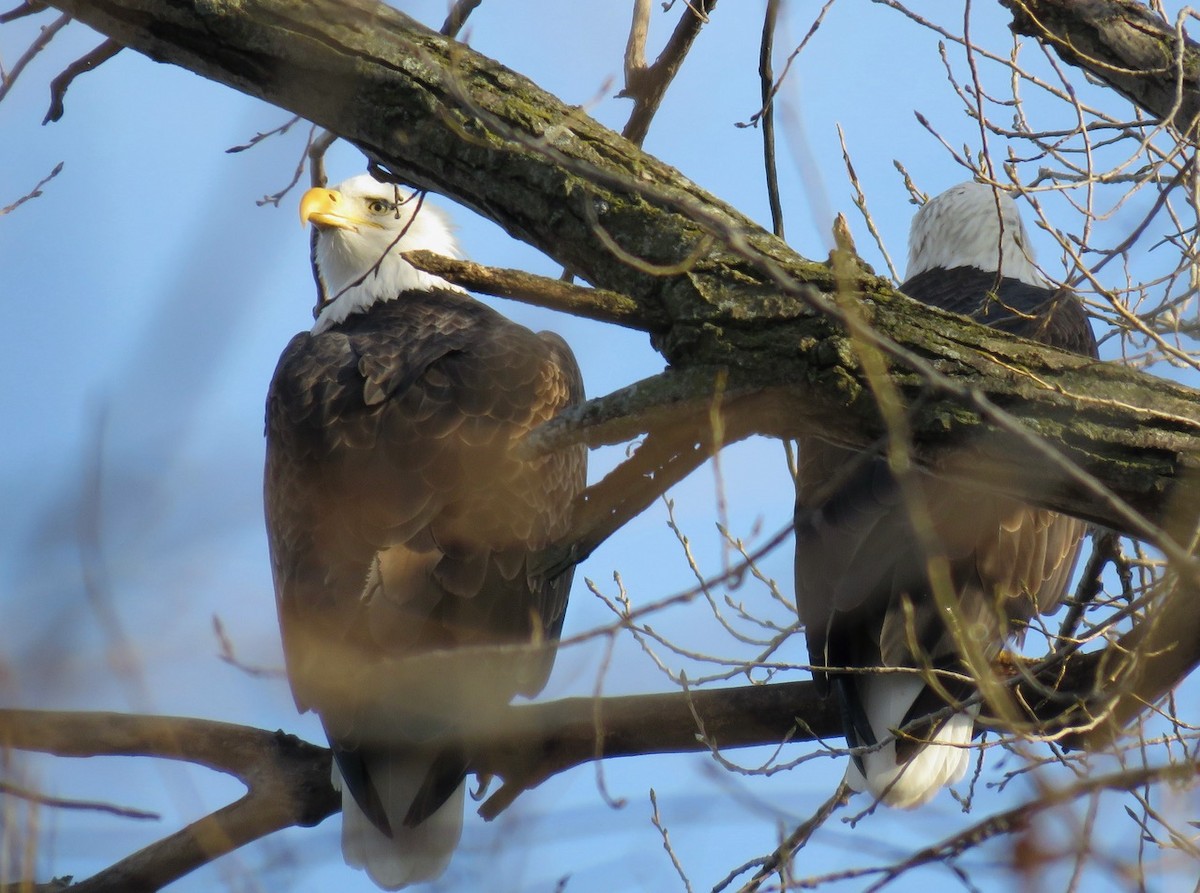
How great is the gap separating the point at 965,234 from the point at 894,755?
2738 millimetres

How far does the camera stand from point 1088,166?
426cm

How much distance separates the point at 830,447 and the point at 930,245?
7.36ft

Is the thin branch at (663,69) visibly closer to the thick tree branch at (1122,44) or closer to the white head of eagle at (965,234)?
the thick tree branch at (1122,44)

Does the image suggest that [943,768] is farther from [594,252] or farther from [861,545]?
[594,252]

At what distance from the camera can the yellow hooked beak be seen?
5.64m

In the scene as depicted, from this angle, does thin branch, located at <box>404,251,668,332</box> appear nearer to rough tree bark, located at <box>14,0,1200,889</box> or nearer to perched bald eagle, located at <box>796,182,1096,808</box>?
rough tree bark, located at <box>14,0,1200,889</box>

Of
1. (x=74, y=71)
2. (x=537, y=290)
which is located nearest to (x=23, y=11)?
(x=74, y=71)

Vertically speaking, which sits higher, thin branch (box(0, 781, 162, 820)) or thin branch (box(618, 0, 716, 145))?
thin branch (box(618, 0, 716, 145))

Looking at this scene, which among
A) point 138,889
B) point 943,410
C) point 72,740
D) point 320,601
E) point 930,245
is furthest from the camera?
point 930,245

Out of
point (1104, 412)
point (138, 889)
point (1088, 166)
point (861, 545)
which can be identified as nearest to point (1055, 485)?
point (1104, 412)

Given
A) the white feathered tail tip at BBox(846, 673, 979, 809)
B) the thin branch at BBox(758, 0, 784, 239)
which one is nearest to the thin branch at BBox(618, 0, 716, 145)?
the thin branch at BBox(758, 0, 784, 239)

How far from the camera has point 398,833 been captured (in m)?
4.29

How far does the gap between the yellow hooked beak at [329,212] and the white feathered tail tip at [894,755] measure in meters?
2.76

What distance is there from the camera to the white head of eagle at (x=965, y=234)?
6105 mm
